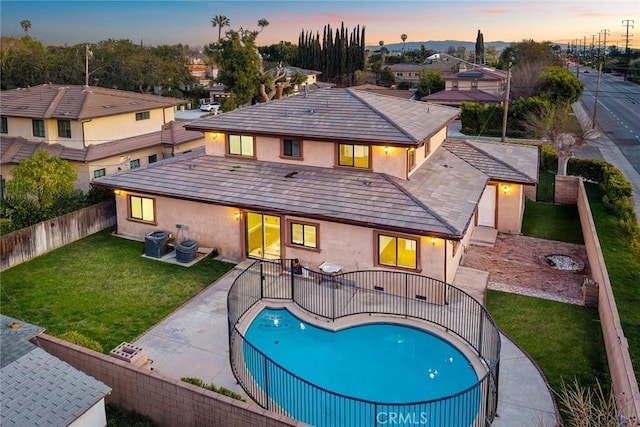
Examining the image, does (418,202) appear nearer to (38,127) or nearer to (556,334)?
(556,334)

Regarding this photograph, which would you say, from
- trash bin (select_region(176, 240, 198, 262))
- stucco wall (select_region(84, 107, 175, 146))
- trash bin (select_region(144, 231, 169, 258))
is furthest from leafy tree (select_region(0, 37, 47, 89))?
trash bin (select_region(176, 240, 198, 262))

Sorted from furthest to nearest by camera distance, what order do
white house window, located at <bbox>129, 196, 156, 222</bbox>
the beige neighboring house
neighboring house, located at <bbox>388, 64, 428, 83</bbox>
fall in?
neighboring house, located at <bbox>388, 64, 428, 83</bbox> → the beige neighboring house → white house window, located at <bbox>129, 196, 156, 222</bbox>

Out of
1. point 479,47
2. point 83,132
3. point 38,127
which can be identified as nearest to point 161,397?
point 83,132

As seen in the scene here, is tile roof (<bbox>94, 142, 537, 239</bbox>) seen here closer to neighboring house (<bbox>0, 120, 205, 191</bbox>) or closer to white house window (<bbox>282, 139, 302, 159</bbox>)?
white house window (<bbox>282, 139, 302, 159</bbox>)

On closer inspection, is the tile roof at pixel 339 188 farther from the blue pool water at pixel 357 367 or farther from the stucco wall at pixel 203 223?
the blue pool water at pixel 357 367

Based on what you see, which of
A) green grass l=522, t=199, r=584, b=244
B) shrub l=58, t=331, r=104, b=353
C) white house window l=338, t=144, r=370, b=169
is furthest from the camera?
green grass l=522, t=199, r=584, b=244

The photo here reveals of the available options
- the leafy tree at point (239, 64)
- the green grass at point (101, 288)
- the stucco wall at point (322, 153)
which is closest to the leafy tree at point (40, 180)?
the green grass at point (101, 288)

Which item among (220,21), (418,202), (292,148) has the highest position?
(220,21)
